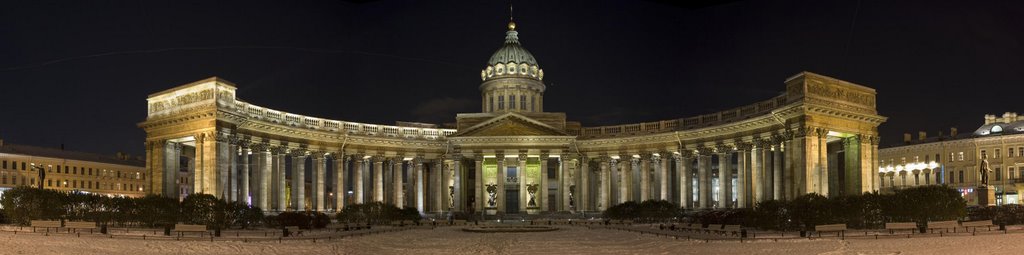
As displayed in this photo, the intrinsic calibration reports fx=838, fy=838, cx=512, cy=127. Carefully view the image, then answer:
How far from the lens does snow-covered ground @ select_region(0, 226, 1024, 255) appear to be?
3072 centimetres

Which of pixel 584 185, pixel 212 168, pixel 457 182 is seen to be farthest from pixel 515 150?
pixel 212 168

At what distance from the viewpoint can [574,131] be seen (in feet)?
261

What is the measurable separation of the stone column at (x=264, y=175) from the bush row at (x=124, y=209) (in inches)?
469

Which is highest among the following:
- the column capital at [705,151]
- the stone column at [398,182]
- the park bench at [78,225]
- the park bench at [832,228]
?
the column capital at [705,151]

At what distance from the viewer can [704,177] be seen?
6931cm

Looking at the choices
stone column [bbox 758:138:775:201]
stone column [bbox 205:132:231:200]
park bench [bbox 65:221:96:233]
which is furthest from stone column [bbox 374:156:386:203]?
park bench [bbox 65:221:96:233]

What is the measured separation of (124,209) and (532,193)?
41.6m

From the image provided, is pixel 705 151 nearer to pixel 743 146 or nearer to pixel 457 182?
pixel 743 146

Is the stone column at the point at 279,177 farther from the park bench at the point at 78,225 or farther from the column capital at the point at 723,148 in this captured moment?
the column capital at the point at 723,148

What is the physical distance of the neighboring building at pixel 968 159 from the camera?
3504 inches

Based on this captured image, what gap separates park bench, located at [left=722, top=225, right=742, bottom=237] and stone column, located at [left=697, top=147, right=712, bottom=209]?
81.0ft

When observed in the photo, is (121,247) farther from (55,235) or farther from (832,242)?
(832,242)

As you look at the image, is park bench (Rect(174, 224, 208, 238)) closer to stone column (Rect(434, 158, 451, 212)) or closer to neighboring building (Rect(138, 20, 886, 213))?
neighboring building (Rect(138, 20, 886, 213))

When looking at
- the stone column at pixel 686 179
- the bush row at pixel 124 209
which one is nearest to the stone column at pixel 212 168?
the bush row at pixel 124 209
